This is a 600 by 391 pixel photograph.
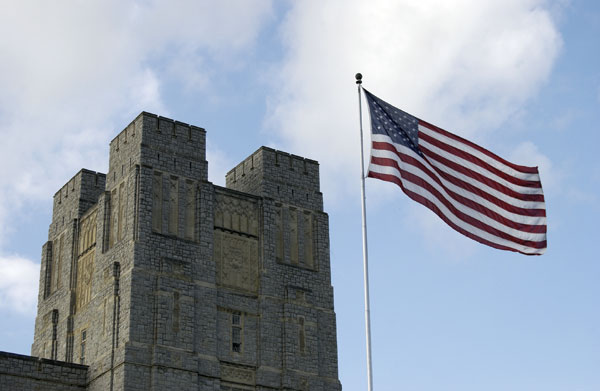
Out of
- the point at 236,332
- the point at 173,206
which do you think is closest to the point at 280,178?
the point at 173,206

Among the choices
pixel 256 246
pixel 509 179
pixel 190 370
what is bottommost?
pixel 190 370

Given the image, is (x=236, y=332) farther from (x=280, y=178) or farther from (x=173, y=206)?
(x=280, y=178)

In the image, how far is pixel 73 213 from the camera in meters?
53.2

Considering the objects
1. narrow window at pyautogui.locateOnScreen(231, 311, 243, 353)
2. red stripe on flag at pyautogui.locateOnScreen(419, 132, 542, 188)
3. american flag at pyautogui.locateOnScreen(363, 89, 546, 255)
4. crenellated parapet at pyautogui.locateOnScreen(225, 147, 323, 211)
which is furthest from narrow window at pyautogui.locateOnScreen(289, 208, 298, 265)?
red stripe on flag at pyautogui.locateOnScreen(419, 132, 542, 188)

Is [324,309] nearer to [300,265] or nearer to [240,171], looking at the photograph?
[300,265]

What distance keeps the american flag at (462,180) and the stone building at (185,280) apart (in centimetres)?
1587

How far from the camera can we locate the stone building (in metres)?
44.5

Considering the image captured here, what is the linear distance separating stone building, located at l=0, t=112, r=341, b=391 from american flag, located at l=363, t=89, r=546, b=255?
52.1 feet

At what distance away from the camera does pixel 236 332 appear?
154 feet

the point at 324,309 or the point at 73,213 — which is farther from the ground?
the point at 73,213

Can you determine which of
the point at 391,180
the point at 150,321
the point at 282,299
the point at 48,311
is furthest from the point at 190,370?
the point at 391,180

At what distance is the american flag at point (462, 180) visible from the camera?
32469 mm

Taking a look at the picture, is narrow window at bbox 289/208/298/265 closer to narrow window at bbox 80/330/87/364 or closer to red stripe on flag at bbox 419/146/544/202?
narrow window at bbox 80/330/87/364

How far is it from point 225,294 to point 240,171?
24.7 ft
